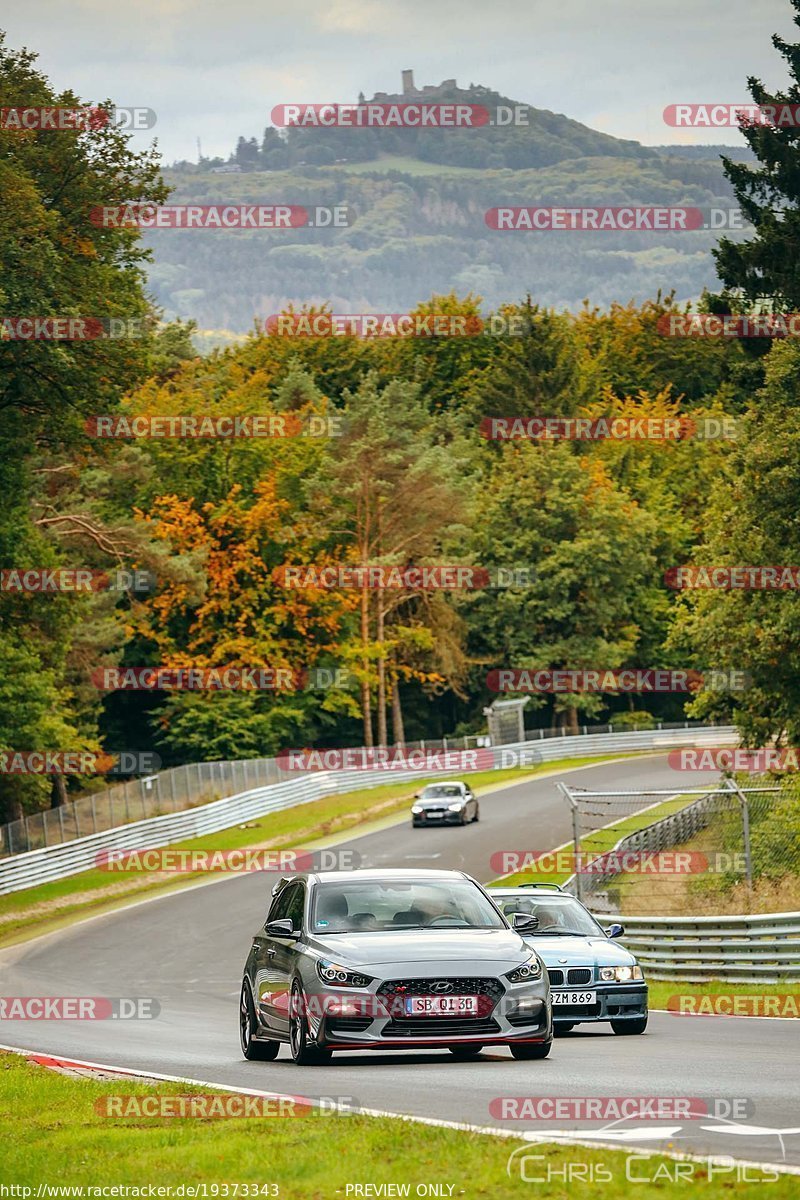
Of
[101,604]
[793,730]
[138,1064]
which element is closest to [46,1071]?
[138,1064]

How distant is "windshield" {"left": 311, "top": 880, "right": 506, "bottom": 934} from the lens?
1384 centimetres

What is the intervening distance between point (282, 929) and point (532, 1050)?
6.82 ft

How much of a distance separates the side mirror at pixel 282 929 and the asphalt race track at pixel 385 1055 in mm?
987

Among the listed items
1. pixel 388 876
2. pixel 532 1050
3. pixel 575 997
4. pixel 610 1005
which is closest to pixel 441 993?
pixel 532 1050

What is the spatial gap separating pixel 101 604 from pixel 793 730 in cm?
3670

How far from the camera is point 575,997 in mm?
17875

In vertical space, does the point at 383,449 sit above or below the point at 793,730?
above

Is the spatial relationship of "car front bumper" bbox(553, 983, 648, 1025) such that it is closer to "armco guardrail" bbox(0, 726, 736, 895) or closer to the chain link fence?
the chain link fence

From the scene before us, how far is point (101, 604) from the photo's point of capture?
7100cm

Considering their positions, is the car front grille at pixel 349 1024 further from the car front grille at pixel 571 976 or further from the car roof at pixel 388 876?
the car front grille at pixel 571 976

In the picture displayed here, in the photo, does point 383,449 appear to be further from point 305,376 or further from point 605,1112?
point 605,1112

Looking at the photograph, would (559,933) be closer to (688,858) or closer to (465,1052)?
(465,1052)

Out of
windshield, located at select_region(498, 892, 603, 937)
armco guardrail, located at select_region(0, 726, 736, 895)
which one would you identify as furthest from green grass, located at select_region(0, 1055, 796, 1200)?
armco guardrail, located at select_region(0, 726, 736, 895)

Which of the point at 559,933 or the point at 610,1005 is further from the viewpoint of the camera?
the point at 559,933
